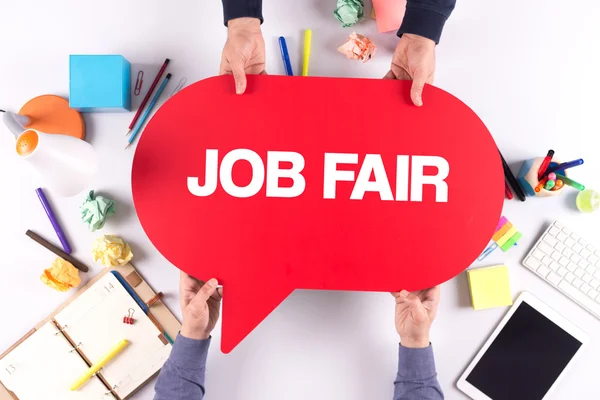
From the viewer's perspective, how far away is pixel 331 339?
1.11 m

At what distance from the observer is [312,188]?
0.89 metres

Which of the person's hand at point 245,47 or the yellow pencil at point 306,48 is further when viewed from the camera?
the yellow pencil at point 306,48

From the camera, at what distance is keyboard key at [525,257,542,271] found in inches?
43.4

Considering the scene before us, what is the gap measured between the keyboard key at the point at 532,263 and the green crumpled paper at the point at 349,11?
0.76m

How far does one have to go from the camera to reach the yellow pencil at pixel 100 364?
108 centimetres

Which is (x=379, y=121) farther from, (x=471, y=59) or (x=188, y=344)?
(x=188, y=344)

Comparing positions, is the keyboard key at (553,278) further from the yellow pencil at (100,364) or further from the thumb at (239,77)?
the yellow pencil at (100,364)

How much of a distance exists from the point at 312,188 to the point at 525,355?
2.37 feet

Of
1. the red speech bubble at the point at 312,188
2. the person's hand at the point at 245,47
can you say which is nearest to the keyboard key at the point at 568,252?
the red speech bubble at the point at 312,188

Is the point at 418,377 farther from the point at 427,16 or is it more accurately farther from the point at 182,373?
the point at 427,16

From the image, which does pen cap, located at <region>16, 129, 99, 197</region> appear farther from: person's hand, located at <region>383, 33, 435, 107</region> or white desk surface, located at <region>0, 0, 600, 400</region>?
person's hand, located at <region>383, 33, 435, 107</region>

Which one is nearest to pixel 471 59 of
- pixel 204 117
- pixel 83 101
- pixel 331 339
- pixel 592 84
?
pixel 592 84

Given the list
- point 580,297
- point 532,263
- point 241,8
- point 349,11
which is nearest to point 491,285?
point 532,263

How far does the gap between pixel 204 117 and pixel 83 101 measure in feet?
1.21
